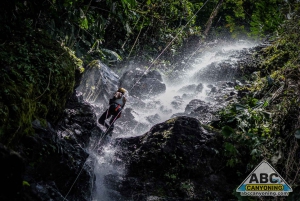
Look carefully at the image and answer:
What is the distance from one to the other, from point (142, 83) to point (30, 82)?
1033cm

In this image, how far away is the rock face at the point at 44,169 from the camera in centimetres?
183

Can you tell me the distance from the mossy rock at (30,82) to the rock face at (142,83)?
28.1ft

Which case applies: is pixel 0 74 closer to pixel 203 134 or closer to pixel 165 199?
pixel 165 199

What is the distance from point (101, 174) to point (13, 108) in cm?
367

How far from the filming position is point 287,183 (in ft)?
12.5

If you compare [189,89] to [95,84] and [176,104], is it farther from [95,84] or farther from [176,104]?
[95,84]

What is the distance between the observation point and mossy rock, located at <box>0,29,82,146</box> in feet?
8.55

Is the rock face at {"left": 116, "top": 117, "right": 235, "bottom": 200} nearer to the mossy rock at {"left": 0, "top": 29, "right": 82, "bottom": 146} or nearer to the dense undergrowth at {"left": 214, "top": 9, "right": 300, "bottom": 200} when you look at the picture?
the dense undergrowth at {"left": 214, "top": 9, "right": 300, "bottom": 200}

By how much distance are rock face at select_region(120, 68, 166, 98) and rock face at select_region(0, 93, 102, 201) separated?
→ 7.93 meters

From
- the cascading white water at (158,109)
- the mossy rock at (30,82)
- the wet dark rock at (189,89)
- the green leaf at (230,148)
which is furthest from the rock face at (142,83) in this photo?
the mossy rock at (30,82)

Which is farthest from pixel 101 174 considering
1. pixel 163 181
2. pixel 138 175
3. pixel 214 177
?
pixel 214 177

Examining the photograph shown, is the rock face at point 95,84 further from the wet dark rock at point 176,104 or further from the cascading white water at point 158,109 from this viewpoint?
the wet dark rock at point 176,104

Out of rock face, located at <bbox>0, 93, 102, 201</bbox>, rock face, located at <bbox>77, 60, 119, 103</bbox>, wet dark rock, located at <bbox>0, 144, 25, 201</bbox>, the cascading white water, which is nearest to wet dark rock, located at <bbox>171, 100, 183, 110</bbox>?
the cascading white water

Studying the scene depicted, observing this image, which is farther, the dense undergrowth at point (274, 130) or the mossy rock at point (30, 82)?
the dense undergrowth at point (274, 130)
